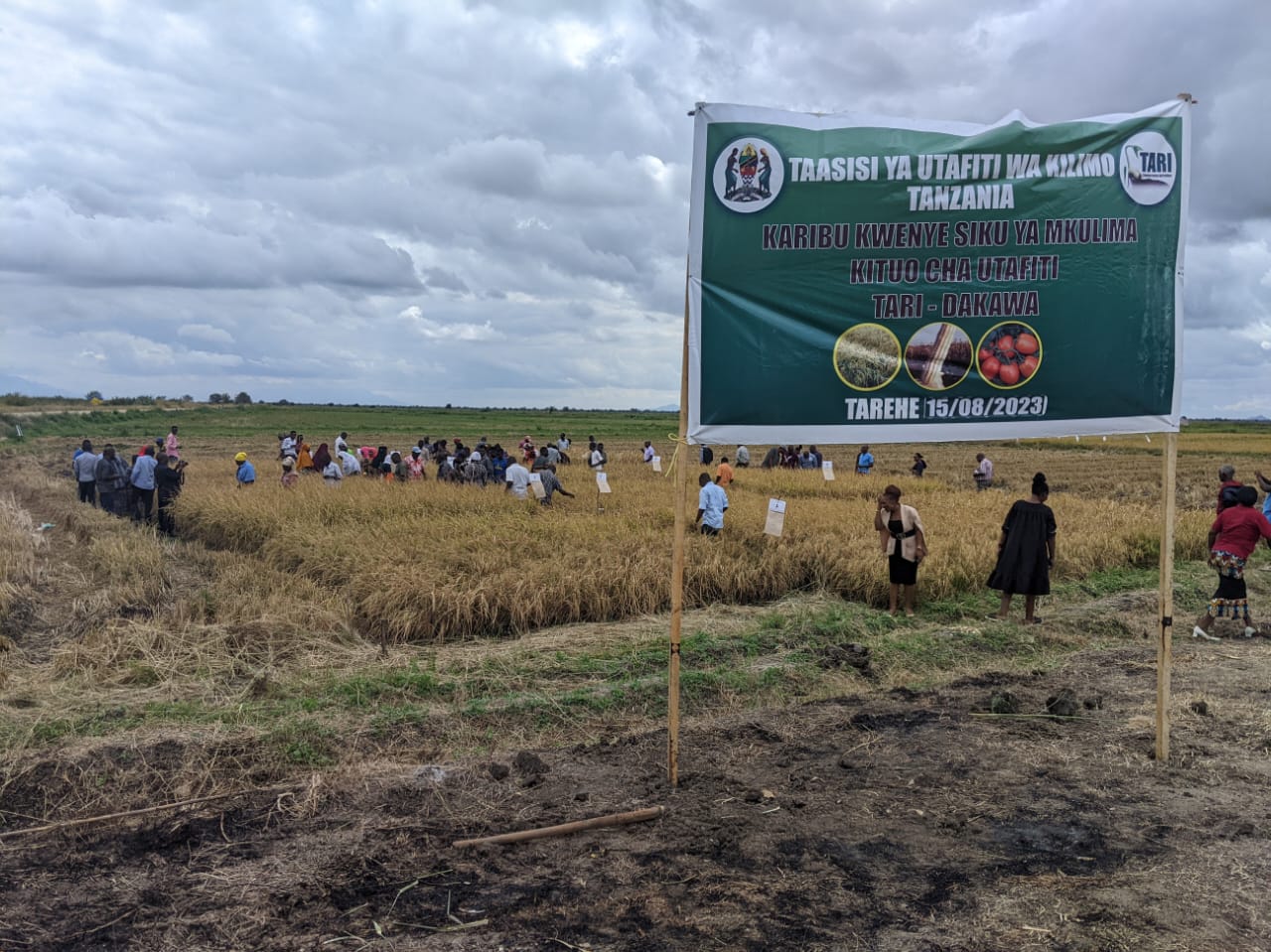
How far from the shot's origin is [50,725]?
243 inches

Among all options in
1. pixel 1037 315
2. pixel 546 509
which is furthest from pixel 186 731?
pixel 546 509

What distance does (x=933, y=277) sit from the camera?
5246mm

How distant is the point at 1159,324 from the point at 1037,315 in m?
0.83

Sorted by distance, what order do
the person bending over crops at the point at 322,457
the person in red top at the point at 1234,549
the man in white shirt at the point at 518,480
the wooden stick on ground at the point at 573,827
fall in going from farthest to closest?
the person bending over crops at the point at 322,457 < the man in white shirt at the point at 518,480 < the person in red top at the point at 1234,549 < the wooden stick on ground at the point at 573,827

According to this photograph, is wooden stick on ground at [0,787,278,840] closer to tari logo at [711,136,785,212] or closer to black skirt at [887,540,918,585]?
tari logo at [711,136,785,212]

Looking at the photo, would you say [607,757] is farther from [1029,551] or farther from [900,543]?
[1029,551]

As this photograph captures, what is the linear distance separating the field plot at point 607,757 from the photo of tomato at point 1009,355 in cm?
246

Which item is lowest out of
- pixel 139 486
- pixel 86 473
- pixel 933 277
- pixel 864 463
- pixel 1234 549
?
pixel 139 486

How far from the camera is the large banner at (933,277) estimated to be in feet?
16.6

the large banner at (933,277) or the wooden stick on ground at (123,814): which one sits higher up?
the large banner at (933,277)

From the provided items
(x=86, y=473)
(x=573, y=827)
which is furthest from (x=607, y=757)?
(x=86, y=473)

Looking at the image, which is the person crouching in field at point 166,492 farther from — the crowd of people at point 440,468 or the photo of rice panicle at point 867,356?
the photo of rice panicle at point 867,356

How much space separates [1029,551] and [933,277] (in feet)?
19.5

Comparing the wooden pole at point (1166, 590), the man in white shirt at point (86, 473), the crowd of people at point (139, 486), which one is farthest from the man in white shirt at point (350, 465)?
the wooden pole at point (1166, 590)
